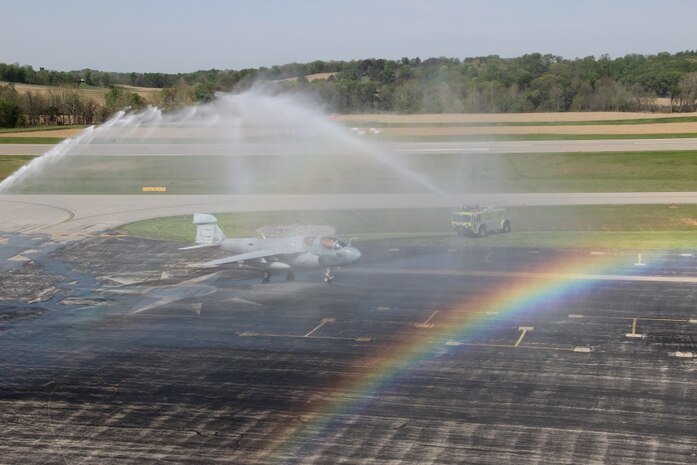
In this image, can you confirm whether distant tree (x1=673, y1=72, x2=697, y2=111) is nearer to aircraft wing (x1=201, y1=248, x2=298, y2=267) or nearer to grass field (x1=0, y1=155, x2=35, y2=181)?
grass field (x1=0, y1=155, x2=35, y2=181)

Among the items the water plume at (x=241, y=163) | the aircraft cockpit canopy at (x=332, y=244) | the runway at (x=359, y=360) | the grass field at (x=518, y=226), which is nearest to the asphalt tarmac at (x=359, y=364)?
the runway at (x=359, y=360)

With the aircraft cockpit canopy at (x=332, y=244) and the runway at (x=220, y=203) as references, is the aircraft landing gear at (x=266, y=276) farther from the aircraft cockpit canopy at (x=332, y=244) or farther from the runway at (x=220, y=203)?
the runway at (x=220, y=203)

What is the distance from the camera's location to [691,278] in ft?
174

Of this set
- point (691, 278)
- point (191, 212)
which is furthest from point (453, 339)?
point (191, 212)

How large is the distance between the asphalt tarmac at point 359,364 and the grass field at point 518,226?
7.25 m

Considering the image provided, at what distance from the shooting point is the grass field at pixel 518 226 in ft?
218

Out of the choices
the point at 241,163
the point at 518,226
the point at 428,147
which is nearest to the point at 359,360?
the point at 518,226

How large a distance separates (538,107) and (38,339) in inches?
6378

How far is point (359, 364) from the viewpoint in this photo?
121ft

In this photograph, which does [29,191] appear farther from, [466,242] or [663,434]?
[663,434]

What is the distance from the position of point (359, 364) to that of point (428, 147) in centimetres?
9264

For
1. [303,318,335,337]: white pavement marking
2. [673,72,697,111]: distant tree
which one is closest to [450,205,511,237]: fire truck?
[303,318,335,337]: white pavement marking

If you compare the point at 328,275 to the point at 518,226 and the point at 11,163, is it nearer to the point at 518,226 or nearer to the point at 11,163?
the point at 518,226

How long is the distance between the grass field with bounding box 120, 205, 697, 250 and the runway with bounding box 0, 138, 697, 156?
41.6 meters
